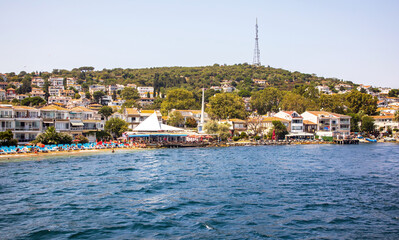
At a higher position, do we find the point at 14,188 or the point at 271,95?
the point at 271,95

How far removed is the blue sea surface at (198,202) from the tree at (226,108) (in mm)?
54171

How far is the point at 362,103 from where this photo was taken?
10319 centimetres

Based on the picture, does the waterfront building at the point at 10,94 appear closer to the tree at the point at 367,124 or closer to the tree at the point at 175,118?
the tree at the point at 175,118

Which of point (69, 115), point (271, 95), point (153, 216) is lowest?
point (153, 216)

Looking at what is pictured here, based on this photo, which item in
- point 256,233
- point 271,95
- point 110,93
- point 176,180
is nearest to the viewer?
point 256,233

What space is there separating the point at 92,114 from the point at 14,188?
140 feet

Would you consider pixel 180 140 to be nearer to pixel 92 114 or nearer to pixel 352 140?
pixel 92 114

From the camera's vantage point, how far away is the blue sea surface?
15.9 m

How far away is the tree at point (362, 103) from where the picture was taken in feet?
334

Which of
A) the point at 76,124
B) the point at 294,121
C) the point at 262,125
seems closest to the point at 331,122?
the point at 294,121

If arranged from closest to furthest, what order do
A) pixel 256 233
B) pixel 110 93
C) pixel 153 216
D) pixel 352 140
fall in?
pixel 256 233, pixel 153 216, pixel 352 140, pixel 110 93

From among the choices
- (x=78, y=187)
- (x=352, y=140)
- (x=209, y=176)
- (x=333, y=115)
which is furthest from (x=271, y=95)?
(x=78, y=187)

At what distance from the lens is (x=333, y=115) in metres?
86.0

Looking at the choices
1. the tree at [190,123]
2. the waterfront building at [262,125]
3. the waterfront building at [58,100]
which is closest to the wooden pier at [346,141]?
the waterfront building at [262,125]
